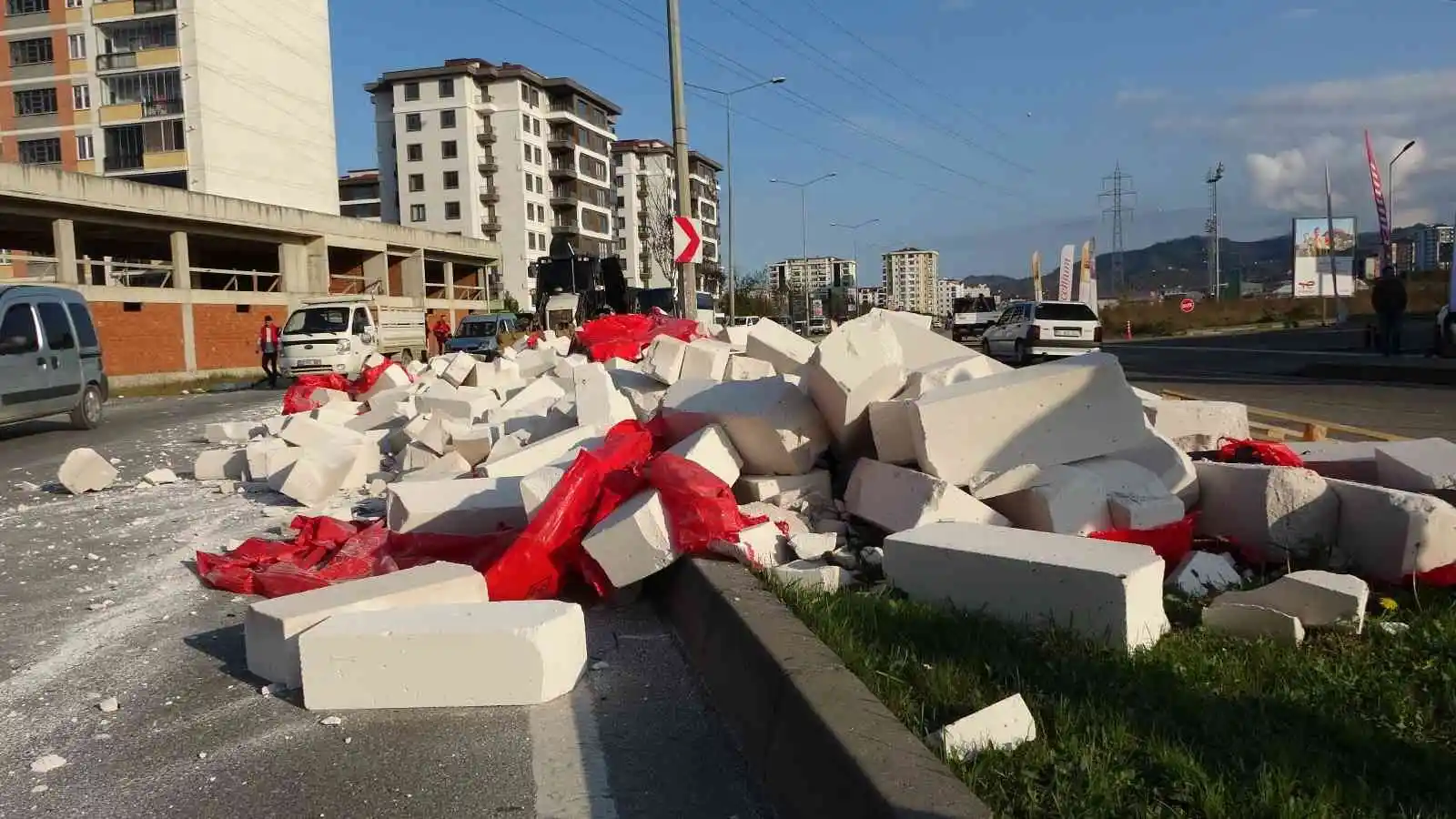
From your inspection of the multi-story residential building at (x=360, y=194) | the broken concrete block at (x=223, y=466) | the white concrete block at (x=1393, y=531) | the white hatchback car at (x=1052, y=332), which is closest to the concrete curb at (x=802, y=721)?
the white concrete block at (x=1393, y=531)

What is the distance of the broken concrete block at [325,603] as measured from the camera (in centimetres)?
378

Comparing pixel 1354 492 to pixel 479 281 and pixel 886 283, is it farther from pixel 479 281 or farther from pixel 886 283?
pixel 886 283

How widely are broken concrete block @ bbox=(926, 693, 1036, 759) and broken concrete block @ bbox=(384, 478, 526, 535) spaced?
123 inches

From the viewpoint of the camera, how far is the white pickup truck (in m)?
23.1

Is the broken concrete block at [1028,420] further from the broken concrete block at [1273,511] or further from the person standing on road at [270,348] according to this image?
the person standing on road at [270,348]

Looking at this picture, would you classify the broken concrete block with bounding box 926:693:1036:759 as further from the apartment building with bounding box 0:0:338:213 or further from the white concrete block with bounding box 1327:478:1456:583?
the apartment building with bounding box 0:0:338:213

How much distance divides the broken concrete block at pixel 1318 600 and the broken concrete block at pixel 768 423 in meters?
2.33

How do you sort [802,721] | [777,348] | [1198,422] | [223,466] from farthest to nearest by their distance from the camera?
[223,466], [777,348], [1198,422], [802,721]

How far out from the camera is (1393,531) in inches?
156

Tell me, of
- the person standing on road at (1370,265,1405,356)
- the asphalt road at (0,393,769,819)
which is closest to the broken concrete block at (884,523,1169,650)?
the asphalt road at (0,393,769,819)

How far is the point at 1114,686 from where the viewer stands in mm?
3002

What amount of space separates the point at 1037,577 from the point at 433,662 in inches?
81.0

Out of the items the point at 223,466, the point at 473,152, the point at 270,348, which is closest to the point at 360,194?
the point at 473,152

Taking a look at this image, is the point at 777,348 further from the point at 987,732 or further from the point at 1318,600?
the point at 987,732
